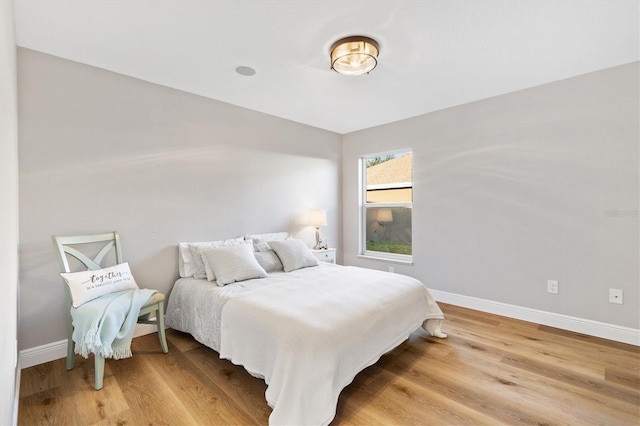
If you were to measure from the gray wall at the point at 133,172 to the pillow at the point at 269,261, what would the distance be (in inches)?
22.3

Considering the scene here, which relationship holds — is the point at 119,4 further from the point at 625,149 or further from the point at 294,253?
the point at 625,149

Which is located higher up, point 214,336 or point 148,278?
point 148,278

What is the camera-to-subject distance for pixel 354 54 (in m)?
2.27

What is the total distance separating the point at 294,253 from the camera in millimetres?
3277

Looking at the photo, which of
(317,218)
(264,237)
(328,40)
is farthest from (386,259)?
(328,40)

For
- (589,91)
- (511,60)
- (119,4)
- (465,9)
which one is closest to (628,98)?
(589,91)

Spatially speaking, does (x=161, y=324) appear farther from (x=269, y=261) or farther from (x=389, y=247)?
(x=389, y=247)

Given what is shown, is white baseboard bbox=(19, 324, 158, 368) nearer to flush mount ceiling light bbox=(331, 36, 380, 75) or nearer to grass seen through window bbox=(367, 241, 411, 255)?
flush mount ceiling light bbox=(331, 36, 380, 75)

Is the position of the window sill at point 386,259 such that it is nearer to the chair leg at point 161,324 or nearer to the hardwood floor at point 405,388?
the hardwood floor at point 405,388

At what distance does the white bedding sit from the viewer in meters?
1.63

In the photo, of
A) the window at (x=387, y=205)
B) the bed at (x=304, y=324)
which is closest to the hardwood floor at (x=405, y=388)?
the bed at (x=304, y=324)

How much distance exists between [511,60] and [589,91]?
37.9 inches

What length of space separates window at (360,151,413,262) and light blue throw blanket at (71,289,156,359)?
3.34 meters

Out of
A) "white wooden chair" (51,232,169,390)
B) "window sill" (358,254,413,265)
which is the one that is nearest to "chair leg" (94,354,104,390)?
"white wooden chair" (51,232,169,390)
